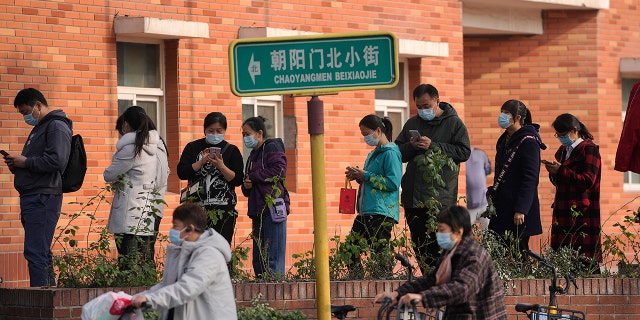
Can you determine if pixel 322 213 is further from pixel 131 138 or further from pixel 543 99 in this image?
pixel 543 99

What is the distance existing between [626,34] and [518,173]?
35.3 ft

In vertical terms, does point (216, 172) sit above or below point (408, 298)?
above

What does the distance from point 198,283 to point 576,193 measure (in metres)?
6.16

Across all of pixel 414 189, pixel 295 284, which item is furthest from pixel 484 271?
pixel 414 189

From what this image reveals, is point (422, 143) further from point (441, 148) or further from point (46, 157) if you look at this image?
point (46, 157)

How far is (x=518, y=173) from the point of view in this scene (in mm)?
12758

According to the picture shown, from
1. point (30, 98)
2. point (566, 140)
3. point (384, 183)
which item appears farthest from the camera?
point (566, 140)

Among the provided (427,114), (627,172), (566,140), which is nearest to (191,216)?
(427,114)

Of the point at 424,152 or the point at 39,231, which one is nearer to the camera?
the point at 39,231

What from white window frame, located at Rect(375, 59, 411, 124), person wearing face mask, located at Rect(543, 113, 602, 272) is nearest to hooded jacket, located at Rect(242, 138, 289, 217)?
person wearing face mask, located at Rect(543, 113, 602, 272)

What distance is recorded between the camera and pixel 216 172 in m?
12.7

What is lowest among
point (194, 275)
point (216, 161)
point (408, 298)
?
point (408, 298)

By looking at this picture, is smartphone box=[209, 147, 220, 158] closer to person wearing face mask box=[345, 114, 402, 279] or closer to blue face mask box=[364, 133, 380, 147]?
person wearing face mask box=[345, 114, 402, 279]

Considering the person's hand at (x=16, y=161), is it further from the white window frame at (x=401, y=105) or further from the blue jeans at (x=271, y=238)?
the white window frame at (x=401, y=105)
